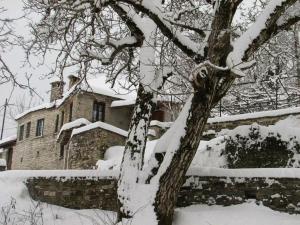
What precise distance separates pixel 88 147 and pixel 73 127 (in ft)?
15.4

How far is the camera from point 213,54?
7.71 meters

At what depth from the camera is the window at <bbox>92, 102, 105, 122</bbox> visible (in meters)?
29.2

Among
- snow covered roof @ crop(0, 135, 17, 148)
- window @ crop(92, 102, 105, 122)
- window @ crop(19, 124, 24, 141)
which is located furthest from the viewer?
snow covered roof @ crop(0, 135, 17, 148)

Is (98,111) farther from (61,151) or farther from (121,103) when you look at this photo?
(61,151)

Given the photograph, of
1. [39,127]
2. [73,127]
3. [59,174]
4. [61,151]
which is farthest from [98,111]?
[59,174]

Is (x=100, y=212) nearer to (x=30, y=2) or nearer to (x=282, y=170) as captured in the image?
(x=282, y=170)

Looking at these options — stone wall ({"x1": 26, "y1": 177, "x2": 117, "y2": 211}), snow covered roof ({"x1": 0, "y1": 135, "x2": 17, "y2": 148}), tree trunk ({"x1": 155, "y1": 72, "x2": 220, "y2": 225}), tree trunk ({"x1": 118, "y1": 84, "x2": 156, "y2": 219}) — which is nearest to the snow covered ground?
stone wall ({"x1": 26, "y1": 177, "x2": 117, "y2": 211})

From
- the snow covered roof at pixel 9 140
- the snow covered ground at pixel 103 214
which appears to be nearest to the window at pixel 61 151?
the snow covered roof at pixel 9 140

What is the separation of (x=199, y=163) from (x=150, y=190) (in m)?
4.39

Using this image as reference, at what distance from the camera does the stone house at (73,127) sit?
21.0 metres

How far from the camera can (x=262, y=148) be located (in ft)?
34.1

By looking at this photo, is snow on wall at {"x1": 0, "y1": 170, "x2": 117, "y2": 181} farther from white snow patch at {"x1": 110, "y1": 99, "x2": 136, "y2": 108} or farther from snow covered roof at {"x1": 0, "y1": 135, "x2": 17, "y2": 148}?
snow covered roof at {"x1": 0, "y1": 135, "x2": 17, "y2": 148}

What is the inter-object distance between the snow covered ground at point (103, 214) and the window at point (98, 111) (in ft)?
57.0

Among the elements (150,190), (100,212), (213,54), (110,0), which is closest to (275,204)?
(150,190)
